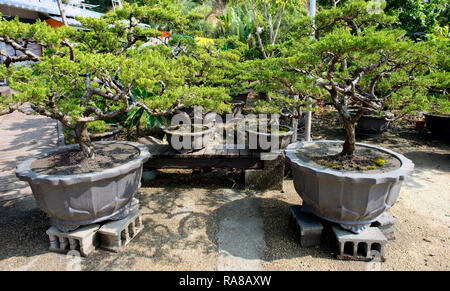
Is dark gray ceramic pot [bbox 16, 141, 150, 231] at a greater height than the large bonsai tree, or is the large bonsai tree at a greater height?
the large bonsai tree

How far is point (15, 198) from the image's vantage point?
2.90m

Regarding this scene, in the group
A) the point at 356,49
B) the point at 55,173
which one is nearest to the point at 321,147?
the point at 356,49

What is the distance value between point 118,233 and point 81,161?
0.68 meters

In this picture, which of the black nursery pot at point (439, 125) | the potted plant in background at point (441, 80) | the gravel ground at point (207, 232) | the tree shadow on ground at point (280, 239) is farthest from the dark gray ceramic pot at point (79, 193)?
the black nursery pot at point (439, 125)

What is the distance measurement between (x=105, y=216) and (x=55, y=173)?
493 millimetres

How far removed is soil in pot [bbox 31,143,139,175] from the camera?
6.83 feet

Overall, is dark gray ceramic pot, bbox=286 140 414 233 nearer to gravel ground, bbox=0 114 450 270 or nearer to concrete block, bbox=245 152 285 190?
gravel ground, bbox=0 114 450 270

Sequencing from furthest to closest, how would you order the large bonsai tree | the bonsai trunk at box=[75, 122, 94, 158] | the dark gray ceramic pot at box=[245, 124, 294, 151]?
the dark gray ceramic pot at box=[245, 124, 294, 151] < the bonsai trunk at box=[75, 122, 94, 158] < the large bonsai tree

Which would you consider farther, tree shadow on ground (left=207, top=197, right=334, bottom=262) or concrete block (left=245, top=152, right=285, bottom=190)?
concrete block (left=245, top=152, right=285, bottom=190)

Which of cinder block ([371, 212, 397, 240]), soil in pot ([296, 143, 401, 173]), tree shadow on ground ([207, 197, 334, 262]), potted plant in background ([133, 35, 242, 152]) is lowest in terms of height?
tree shadow on ground ([207, 197, 334, 262])

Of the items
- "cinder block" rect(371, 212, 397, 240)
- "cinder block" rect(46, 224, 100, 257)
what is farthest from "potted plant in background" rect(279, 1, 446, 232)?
"cinder block" rect(46, 224, 100, 257)

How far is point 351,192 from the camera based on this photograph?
1975 millimetres

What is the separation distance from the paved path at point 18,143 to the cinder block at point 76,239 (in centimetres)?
127

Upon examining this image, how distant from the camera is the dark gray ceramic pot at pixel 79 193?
6.24 feet
